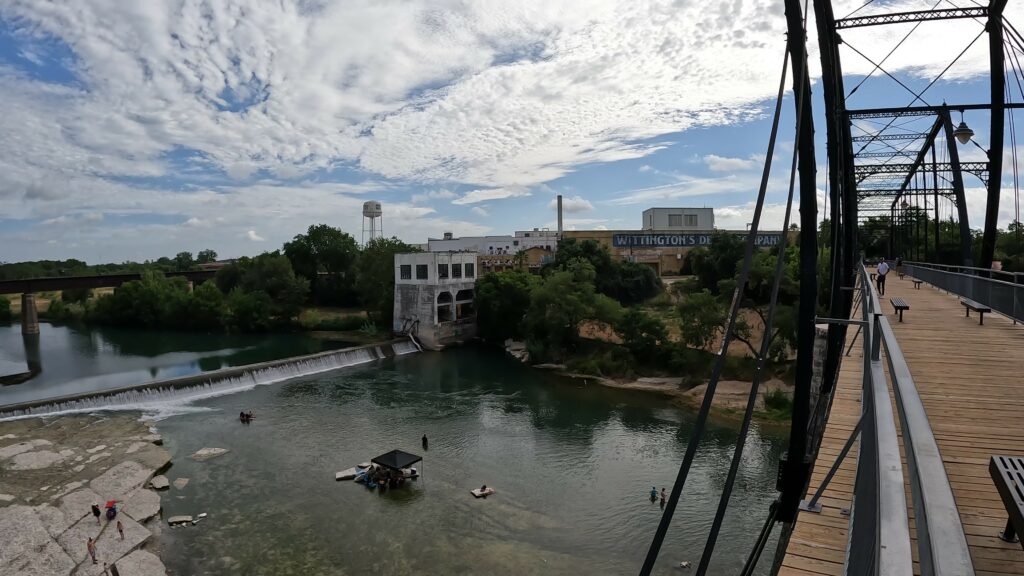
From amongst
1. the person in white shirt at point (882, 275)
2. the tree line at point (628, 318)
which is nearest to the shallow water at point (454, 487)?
the tree line at point (628, 318)

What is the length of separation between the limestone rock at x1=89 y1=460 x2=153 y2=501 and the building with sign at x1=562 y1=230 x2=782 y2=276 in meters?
55.3

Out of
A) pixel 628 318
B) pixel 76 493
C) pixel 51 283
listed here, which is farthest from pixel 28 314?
pixel 628 318

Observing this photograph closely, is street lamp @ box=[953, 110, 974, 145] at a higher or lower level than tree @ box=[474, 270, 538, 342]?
higher

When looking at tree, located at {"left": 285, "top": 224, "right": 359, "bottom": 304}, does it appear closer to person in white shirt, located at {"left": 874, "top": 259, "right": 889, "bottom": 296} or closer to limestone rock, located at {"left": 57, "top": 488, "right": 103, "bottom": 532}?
limestone rock, located at {"left": 57, "top": 488, "right": 103, "bottom": 532}

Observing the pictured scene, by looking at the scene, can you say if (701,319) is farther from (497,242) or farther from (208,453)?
(497,242)

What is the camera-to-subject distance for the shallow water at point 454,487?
14.4 meters

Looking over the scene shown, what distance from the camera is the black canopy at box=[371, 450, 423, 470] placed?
1801cm

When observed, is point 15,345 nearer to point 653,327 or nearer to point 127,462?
point 127,462

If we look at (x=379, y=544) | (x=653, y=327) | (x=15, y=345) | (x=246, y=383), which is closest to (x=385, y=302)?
(x=246, y=383)

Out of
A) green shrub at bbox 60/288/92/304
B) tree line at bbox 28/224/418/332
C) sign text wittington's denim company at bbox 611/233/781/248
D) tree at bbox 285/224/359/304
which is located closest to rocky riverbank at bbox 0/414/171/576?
tree line at bbox 28/224/418/332

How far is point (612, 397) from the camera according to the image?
28.9 m

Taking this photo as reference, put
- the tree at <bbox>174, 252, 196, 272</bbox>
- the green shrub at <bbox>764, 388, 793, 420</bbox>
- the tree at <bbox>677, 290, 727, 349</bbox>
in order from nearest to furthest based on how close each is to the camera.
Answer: the green shrub at <bbox>764, 388, 793, 420</bbox> < the tree at <bbox>677, 290, 727, 349</bbox> < the tree at <bbox>174, 252, 196, 272</bbox>

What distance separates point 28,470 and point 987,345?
25.0 meters

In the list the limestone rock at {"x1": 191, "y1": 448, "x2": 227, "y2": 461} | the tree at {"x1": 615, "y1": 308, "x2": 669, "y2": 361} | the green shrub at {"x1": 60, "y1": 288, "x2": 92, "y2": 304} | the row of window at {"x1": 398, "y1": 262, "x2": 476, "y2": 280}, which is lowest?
the limestone rock at {"x1": 191, "y1": 448, "x2": 227, "y2": 461}
